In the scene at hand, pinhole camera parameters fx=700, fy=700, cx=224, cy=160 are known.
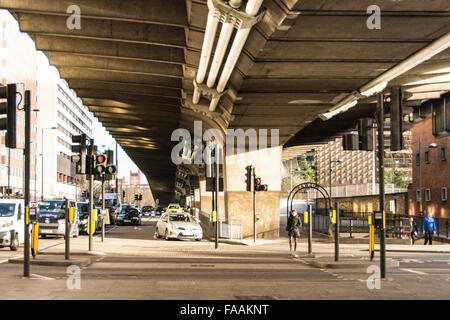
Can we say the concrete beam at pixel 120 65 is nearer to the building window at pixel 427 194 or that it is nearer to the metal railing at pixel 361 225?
the metal railing at pixel 361 225

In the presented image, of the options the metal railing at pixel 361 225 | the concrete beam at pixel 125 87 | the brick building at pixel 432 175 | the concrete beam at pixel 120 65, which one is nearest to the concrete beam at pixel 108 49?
the concrete beam at pixel 120 65

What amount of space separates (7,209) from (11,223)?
5.02 feet

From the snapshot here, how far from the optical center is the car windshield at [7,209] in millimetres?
26672

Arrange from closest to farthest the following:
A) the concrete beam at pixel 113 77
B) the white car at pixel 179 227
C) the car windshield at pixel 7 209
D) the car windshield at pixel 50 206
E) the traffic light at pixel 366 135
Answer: the traffic light at pixel 366 135 → the car windshield at pixel 7 209 → the concrete beam at pixel 113 77 → the white car at pixel 179 227 → the car windshield at pixel 50 206

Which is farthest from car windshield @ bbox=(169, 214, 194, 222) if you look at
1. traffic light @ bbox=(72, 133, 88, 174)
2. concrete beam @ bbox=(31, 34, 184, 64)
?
traffic light @ bbox=(72, 133, 88, 174)

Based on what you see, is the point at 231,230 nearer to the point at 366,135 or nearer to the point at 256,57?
the point at 256,57

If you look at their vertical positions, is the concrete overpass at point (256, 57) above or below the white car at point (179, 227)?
above

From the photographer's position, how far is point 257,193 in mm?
38188

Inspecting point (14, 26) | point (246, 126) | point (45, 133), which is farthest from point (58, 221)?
point (45, 133)

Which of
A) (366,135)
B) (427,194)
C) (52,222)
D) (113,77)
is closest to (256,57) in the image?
(366,135)

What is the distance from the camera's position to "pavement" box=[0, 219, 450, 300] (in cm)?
1307

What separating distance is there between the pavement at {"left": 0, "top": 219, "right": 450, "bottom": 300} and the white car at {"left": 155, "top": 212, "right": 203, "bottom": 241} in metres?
9.19

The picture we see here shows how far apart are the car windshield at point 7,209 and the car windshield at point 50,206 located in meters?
9.57

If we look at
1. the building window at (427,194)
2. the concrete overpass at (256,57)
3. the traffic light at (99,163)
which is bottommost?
the building window at (427,194)
